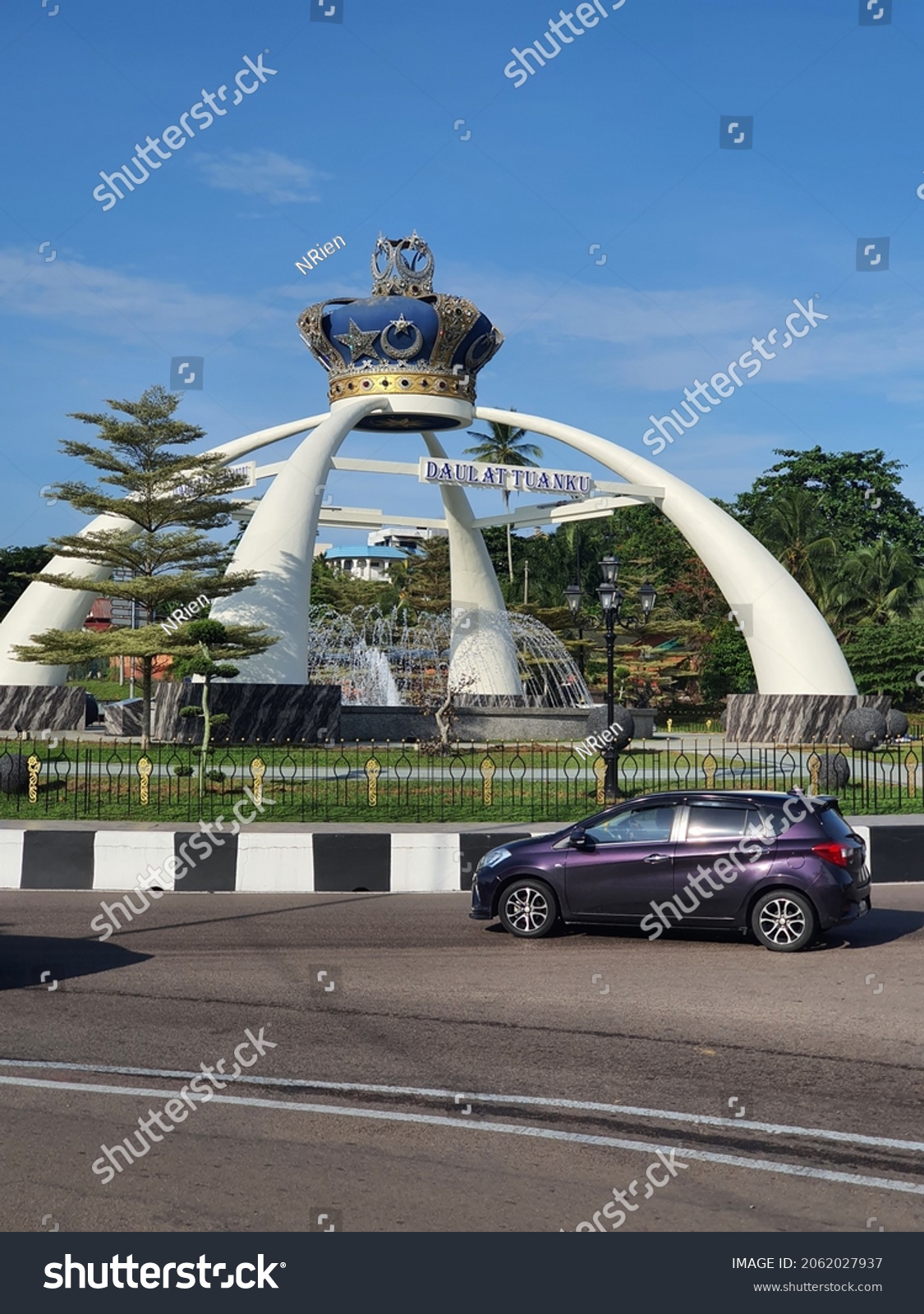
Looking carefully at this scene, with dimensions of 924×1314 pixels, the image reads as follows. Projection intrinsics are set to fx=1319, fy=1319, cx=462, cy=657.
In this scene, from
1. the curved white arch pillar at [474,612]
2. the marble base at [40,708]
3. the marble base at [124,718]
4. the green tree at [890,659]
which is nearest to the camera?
the marble base at [124,718]

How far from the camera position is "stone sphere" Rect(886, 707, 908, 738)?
36531mm

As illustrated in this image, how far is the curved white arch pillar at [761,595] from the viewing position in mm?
36094

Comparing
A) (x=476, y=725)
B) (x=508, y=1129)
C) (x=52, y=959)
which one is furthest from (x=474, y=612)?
(x=508, y=1129)

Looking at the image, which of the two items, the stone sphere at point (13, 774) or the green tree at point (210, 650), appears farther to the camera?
the green tree at point (210, 650)

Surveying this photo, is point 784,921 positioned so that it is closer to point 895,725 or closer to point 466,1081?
point 466,1081

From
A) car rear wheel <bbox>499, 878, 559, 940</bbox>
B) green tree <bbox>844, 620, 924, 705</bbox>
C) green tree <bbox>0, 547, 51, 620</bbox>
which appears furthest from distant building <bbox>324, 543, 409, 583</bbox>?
car rear wheel <bbox>499, 878, 559, 940</bbox>

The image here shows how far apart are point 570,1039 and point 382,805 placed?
11100mm

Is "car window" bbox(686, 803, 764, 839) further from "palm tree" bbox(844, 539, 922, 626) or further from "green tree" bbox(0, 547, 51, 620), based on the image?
"green tree" bbox(0, 547, 51, 620)

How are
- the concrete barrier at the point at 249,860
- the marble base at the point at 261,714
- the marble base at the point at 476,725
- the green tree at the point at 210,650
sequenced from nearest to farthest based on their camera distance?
1. the concrete barrier at the point at 249,860
2. the green tree at the point at 210,650
3. the marble base at the point at 261,714
4. the marble base at the point at 476,725

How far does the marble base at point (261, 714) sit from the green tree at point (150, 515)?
0.90 meters

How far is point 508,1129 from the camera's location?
19.6ft

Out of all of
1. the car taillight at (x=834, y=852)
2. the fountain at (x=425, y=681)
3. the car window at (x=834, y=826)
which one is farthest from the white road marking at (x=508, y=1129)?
the fountain at (x=425, y=681)

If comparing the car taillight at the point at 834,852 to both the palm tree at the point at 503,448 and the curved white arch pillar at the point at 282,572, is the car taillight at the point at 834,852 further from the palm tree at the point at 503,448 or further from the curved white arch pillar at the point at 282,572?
the palm tree at the point at 503,448

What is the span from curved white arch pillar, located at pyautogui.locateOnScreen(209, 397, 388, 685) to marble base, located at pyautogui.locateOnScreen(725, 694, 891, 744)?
12042 mm
